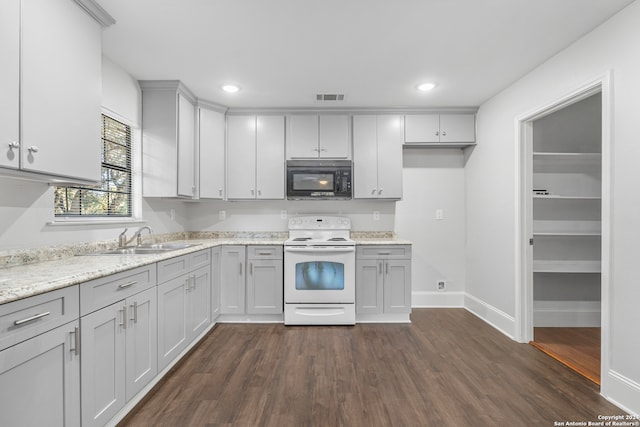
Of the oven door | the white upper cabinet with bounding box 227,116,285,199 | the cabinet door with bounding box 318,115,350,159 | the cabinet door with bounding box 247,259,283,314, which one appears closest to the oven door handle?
the oven door

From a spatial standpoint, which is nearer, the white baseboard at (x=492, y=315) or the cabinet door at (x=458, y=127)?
the white baseboard at (x=492, y=315)

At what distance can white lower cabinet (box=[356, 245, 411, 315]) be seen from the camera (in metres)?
3.29

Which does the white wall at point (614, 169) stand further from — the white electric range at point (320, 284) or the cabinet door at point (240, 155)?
the cabinet door at point (240, 155)

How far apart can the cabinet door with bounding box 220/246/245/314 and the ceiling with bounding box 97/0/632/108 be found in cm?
176

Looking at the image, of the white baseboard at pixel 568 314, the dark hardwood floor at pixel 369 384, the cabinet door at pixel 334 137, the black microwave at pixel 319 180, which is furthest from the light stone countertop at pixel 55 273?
the white baseboard at pixel 568 314

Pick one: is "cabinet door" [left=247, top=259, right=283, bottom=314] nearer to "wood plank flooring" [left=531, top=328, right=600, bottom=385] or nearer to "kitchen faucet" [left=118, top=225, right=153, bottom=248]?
"kitchen faucet" [left=118, top=225, right=153, bottom=248]

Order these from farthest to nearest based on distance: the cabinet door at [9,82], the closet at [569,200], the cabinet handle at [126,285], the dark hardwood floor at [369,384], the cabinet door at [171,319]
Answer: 1. the closet at [569,200]
2. the cabinet door at [171,319]
3. the dark hardwood floor at [369,384]
4. the cabinet handle at [126,285]
5. the cabinet door at [9,82]

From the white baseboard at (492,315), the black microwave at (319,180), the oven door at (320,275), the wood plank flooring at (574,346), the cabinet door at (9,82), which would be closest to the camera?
the cabinet door at (9,82)

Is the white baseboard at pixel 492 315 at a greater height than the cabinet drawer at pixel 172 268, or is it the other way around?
the cabinet drawer at pixel 172 268

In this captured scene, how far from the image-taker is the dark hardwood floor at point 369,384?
176cm

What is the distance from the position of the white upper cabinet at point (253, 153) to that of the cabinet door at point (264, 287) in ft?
2.91

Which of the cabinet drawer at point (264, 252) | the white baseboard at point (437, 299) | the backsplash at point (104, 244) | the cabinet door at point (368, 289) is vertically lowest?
the white baseboard at point (437, 299)

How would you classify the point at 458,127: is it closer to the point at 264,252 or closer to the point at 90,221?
the point at 264,252

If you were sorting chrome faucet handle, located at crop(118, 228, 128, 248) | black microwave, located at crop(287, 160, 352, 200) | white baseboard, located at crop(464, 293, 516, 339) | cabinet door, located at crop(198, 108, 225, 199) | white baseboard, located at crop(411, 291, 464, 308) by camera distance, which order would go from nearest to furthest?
chrome faucet handle, located at crop(118, 228, 128, 248)
white baseboard, located at crop(464, 293, 516, 339)
cabinet door, located at crop(198, 108, 225, 199)
black microwave, located at crop(287, 160, 352, 200)
white baseboard, located at crop(411, 291, 464, 308)
